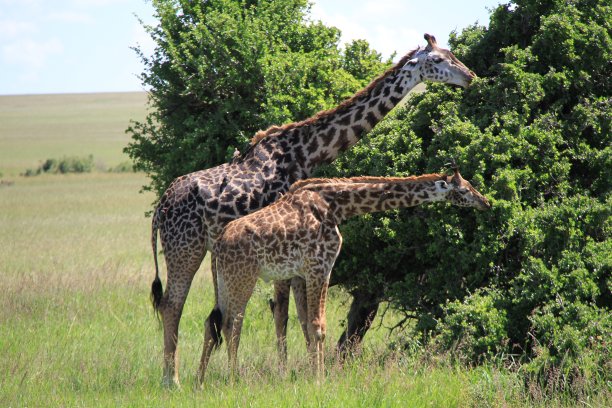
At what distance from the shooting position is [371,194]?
9164 millimetres

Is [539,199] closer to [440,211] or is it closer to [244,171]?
[440,211]

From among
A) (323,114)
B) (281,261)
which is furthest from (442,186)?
(323,114)

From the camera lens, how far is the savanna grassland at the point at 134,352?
810 centimetres

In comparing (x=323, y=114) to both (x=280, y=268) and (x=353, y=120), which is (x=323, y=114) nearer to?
(x=353, y=120)

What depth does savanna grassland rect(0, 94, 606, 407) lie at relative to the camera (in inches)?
319

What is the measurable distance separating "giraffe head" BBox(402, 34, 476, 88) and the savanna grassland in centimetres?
295

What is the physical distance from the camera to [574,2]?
10266mm

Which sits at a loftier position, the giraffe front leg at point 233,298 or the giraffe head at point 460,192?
the giraffe head at point 460,192

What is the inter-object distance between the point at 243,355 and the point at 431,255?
287 centimetres

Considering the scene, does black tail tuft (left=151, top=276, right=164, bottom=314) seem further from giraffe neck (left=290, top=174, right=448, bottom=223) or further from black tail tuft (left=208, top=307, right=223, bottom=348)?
giraffe neck (left=290, top=174, right=448, bottom=223)

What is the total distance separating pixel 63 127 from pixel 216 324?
8890 cm

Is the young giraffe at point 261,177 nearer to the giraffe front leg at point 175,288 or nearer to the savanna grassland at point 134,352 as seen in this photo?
the giraffe front leg at point 175,288

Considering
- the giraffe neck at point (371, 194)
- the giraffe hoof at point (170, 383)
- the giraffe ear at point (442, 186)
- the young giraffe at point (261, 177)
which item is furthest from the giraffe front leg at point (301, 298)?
the giraffe ear at point (442, 186)

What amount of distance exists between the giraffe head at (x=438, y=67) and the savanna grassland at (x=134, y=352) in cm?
295
